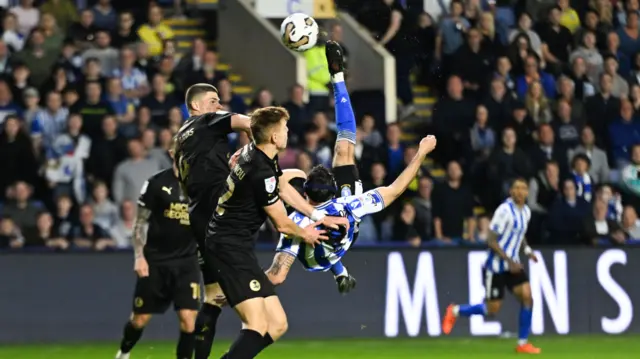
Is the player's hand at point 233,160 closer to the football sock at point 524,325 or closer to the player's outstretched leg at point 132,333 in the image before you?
the player's outstretched leg at point 132,333

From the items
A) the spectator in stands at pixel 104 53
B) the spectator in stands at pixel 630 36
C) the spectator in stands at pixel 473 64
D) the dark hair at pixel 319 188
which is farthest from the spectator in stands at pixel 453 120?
the dark hair at pixel 319 188

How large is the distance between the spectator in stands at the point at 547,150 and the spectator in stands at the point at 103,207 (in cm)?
540

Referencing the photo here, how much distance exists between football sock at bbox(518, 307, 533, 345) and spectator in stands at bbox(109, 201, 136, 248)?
4.39 meters

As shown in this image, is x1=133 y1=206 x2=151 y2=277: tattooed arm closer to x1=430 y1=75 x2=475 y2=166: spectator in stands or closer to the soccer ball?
the soccer ball

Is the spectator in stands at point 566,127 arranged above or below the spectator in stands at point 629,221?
above

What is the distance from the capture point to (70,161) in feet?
53.5

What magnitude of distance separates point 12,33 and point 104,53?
110 cm

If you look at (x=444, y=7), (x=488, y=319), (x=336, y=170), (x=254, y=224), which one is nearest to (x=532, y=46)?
(x=444, y=7)

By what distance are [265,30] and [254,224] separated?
9.27m

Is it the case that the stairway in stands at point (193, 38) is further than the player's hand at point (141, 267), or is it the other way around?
the stairway in stands at point (193, 38)

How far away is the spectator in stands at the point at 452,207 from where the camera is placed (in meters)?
17.4

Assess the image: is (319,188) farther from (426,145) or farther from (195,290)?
(195,290)

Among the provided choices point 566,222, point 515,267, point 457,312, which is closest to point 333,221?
point 515,267

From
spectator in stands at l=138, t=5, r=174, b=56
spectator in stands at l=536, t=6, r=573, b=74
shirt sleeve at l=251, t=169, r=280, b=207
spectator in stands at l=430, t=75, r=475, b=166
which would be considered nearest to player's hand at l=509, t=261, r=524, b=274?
spectator in stands at l=430, t=75, r=475, b=166
